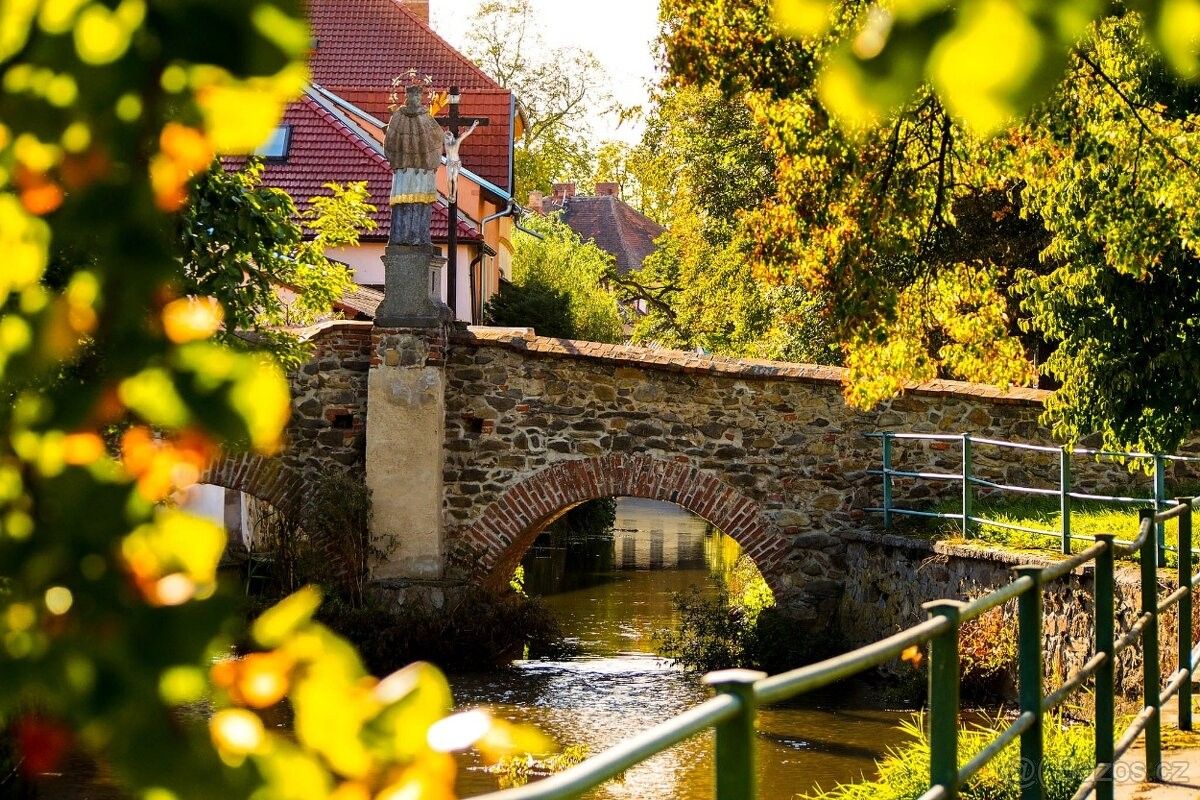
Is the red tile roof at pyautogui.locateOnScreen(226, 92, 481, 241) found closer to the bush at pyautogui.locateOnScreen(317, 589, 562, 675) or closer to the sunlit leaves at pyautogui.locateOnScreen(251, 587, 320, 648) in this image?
the bush at pyautogui.locateOnScreen(317, 589, 562, 675)

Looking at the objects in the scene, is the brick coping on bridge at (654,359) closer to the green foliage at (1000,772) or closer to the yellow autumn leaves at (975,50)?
the green foliage at (1000,772)

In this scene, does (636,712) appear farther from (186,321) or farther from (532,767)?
(186,321)

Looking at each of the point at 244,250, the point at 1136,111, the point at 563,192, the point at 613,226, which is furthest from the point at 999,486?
the point at 563,192

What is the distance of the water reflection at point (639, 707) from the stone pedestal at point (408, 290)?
3.24 metres

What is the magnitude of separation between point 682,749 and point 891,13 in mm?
9782

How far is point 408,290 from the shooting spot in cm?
1342

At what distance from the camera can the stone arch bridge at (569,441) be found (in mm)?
13492

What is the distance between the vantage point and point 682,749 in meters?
10.3

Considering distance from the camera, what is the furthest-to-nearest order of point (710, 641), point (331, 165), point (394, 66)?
point (394, 66)
point (331, 165)
point (710, 641)

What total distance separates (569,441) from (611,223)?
37.8 m

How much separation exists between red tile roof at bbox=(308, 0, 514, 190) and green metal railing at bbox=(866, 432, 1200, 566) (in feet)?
53.3

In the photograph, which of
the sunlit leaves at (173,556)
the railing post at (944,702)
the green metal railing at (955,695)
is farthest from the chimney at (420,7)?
the sunlit leaves at (173,556)

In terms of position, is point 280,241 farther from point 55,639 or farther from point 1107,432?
point 55,639

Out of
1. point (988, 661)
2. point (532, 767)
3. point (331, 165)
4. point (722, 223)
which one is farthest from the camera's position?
point (331, 165)
